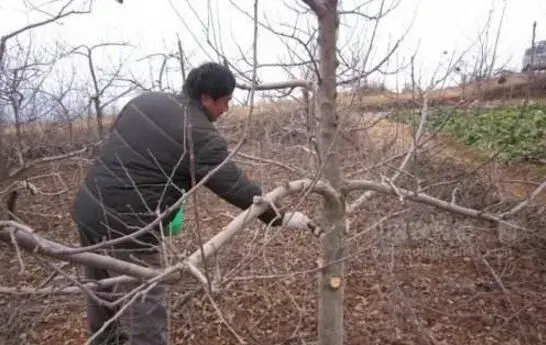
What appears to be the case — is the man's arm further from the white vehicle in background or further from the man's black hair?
the white vehicle in background

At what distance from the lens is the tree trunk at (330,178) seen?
7.42ft

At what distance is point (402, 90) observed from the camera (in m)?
3.00

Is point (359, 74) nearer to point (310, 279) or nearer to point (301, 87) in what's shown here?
point (301, 87)

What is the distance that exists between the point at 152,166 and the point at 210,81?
17.9 inches

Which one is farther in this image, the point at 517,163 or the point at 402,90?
the point at 517,163

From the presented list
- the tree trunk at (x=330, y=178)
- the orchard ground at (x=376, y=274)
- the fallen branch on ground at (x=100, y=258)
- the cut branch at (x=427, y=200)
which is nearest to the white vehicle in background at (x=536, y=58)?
the orchard ground at (x=376, y=274)

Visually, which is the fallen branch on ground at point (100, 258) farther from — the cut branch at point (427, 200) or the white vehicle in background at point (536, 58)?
the white vehicle in background at point (536, 58)

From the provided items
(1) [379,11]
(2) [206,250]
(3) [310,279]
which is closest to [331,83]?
(1) [379,11]

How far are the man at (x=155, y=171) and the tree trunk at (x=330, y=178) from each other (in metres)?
0.14

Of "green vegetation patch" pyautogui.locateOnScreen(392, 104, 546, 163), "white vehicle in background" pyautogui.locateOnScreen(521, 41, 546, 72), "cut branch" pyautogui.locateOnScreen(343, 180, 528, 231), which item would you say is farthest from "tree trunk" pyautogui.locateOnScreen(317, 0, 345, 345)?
"green vegetation patch" pyautogui.locateOnScreen(392, 104, 546, 163)

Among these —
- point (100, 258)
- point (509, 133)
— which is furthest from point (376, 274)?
point (509, 133)

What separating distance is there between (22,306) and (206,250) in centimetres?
85

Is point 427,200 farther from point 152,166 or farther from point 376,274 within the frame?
point 376,274

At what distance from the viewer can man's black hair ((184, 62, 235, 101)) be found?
7.83 ft
